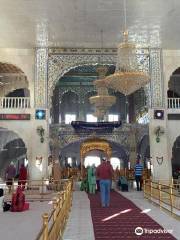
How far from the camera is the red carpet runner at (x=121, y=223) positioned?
4.23 meters

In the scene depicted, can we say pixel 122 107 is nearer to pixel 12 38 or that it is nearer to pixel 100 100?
pixel 100 100

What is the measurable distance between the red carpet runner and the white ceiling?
5.35 metres

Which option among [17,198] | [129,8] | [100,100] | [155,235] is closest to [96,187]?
[100,100]

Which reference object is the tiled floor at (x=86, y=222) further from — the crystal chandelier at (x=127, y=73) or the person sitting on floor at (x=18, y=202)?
the crystal chandelier at (x=127, y=73)

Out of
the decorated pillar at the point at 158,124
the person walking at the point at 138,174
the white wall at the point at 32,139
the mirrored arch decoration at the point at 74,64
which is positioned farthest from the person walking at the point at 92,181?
the mirrored arch decoration at the point at 74,64

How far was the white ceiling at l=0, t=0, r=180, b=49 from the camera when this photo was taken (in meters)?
9.22

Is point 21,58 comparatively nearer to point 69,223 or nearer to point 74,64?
point 74,64

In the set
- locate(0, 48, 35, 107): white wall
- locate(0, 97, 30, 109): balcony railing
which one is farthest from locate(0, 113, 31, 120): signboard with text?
locate(0, 48, 35, 107): white wall

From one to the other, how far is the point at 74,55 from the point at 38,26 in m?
2.22

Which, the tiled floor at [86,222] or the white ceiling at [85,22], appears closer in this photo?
the tiled floor at [86,222]

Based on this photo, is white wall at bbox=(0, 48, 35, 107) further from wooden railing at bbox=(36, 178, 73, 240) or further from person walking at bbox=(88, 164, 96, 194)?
wooden railing at bbox=(36, 178, 73, 240)

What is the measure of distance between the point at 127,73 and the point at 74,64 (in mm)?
4194

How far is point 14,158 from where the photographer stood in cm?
1830

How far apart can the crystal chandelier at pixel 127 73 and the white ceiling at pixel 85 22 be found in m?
1.37
